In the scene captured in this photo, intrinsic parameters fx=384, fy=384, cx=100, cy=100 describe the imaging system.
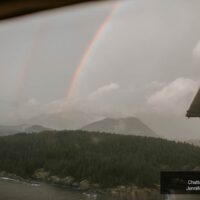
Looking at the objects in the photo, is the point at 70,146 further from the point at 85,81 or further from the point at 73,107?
the point at 85,81

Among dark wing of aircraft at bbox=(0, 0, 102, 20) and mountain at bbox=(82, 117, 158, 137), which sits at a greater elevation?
dark wing of aircraft at bbox=(0, 0, 102, 20)

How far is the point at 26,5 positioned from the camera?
174cm

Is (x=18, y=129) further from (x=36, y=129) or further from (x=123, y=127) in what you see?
(x=123, y=127)

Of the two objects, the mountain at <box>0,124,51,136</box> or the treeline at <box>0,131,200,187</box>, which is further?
the mountain at <box>0,124,51,136</box>

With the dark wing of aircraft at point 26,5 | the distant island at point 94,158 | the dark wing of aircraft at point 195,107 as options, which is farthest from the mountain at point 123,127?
the dark wing of aircraft at point 26,5

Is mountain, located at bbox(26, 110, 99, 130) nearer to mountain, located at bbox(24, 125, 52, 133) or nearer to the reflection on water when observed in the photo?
mountain, located at bbox(24, 125, 52, 133)

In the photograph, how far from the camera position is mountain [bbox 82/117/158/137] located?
64.9 inches

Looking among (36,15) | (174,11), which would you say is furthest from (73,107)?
(174,11)

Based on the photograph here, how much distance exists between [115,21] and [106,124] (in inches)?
18.6

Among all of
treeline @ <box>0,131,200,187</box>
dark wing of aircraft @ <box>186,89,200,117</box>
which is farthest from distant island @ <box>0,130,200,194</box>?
dark wing of aircraft @ <box>186,89,200,117</box>

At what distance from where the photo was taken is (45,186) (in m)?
1.70

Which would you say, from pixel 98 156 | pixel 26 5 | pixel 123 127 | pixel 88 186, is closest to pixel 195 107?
pixel 123 127

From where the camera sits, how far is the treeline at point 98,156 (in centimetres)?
161

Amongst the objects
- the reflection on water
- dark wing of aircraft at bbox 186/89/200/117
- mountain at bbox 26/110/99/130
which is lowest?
the reflection on water
